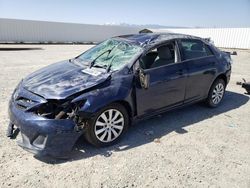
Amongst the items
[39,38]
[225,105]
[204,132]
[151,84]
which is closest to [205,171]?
[204,132]

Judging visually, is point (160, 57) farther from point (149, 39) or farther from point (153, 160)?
point (153, 160)

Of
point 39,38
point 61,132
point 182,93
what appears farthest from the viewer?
point 39,38

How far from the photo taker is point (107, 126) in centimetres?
389

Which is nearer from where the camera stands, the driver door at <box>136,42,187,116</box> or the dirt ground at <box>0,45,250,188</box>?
the dirt ground at <box>0,45,250,188</box>

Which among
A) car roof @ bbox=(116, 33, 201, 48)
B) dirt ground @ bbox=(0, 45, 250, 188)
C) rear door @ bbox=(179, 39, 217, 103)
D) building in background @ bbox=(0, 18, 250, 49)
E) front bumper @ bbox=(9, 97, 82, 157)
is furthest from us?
building in background @ bbox=(0, 18, 250, 49)

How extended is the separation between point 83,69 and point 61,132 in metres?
1.34

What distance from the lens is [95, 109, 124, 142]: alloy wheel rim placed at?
12.5ft

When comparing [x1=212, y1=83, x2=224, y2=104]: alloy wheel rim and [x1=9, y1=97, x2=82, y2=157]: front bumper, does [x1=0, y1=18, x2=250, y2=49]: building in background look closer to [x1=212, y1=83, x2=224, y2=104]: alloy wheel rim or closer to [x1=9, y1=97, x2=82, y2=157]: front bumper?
[x1=212, y1=83, x2=224, y2=104]: alloy wheel rim

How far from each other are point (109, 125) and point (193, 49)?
8.74 ft

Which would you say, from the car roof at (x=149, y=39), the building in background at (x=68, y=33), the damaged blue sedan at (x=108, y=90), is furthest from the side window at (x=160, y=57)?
the building in background at (x=68, y=33)

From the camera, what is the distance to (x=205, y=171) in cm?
344

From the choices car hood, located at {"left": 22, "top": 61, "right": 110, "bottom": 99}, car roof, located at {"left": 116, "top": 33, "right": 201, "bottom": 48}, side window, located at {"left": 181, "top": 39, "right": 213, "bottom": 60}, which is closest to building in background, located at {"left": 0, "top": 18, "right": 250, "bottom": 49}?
side window, located at {"left": 181, "top": 39, "right": 213, "bottom": 60}

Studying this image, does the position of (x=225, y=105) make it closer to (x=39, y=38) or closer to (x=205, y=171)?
(x=205, y=171)

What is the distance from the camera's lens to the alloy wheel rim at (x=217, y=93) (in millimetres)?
5884
